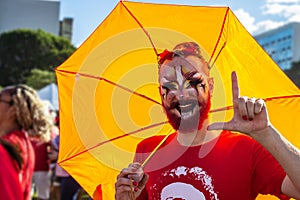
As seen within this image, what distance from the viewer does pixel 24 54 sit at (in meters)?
58.1

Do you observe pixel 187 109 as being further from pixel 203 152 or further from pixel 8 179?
pixel 8 179

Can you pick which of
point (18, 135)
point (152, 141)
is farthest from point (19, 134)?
point (152, 141)

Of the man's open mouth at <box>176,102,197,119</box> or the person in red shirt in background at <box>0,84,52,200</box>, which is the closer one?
the man's open mouth at <box>176,102,197,119</box>

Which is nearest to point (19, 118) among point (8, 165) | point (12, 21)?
point (8, 165)

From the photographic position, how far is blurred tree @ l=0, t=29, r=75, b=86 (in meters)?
56.3

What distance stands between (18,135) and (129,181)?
6.60ft

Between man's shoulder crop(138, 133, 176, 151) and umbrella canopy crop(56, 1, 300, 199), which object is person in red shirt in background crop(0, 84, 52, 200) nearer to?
umbrella canopy crop(56, 1, 300, 199)

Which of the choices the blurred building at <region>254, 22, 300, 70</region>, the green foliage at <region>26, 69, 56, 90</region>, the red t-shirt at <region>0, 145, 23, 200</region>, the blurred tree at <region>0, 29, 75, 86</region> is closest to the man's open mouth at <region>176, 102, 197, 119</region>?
the red t-shirt at <region>0, 145, 23, 200</region>

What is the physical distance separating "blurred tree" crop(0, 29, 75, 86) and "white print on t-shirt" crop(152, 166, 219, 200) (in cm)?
5466

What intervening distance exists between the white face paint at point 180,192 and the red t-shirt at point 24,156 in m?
1.75

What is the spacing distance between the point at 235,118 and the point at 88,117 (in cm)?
105

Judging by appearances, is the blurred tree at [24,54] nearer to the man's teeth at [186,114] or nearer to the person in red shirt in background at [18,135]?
the person in red shirt in background at [18,135]

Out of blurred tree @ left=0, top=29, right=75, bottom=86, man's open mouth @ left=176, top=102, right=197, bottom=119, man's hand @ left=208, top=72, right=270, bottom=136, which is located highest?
blurred tree @ left=0, top=29, right=75, bottom=86

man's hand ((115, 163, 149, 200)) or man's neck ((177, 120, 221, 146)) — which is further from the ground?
man's neck ((177, 120, 221, 146))
